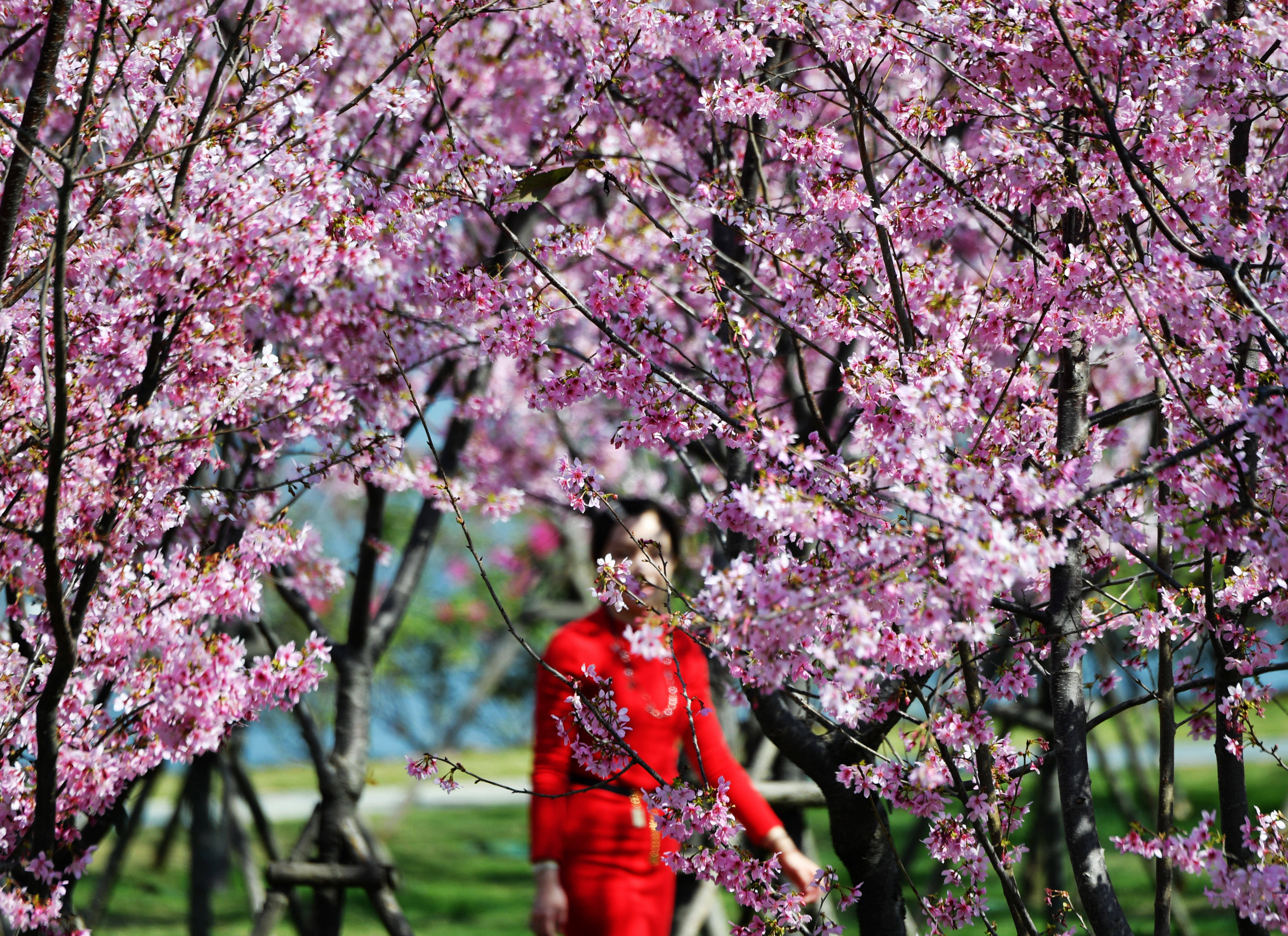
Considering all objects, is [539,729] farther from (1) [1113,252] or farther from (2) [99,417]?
(1) [1113,252]

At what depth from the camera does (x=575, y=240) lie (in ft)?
11.6

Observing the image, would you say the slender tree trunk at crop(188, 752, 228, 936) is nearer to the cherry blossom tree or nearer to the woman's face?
the cherry blossom tree

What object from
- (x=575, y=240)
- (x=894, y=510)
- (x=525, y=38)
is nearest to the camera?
(x=894, y=510)

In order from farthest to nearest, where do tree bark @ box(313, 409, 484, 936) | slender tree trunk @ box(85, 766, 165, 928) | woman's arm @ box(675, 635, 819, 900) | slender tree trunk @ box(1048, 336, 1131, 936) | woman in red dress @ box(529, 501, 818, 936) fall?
1. slender tree trunk @ box(85, 766, 165, 928)
2. tree bark @ box(313, 409, 484, 936)
3. woman in red dress @ box(529, 501, 818, 936)
4. woman's arm @ box(675, 635, 819, 900)
5. slender tree trunk @ box(1048, 336, 1131, 936)

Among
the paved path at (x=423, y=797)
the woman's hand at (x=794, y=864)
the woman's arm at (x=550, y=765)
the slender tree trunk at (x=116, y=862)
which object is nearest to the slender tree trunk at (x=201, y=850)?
the slender tree trunk at (x=116, y=862)

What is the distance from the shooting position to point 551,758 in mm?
3555

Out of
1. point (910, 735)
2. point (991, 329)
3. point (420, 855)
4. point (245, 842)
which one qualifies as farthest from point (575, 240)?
point (420, 855)

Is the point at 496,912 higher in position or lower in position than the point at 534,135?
lower

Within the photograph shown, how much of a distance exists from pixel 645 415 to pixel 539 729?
113 centimetres

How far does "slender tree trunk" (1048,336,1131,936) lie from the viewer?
2805 millimetres

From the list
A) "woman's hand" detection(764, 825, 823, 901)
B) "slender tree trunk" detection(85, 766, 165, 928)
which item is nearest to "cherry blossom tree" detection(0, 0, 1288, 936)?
"woman's hand" detection(764, 825, 823, 901)

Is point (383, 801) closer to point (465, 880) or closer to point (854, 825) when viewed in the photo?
point (465, 880)

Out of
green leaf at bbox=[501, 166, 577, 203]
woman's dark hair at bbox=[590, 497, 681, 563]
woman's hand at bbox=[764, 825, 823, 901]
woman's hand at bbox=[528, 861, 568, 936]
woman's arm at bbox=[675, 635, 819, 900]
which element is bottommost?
woman's hand at bbox=[528, 861, 568, 936]

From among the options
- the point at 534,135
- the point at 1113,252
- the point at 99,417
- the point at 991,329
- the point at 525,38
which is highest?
the point at 525,38
